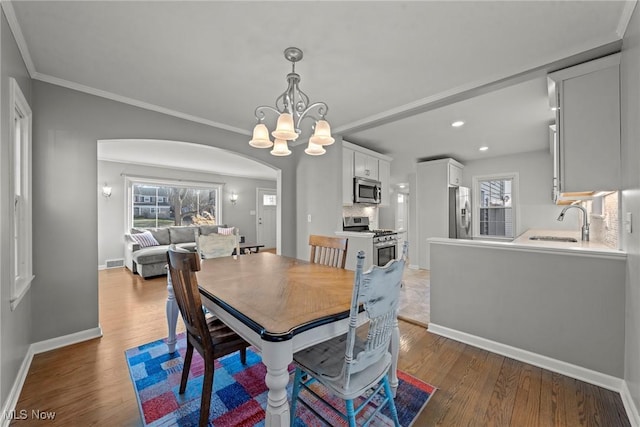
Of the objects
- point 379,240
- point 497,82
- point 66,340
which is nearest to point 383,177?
point 379,240

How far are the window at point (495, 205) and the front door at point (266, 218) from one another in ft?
19.1

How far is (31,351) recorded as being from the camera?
2.19m

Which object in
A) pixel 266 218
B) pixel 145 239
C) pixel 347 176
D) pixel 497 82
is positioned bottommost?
pixel 145 239

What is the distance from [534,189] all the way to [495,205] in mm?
710

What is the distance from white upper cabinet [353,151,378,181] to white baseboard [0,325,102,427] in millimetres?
3716

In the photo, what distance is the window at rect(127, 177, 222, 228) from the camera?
20.5 feet

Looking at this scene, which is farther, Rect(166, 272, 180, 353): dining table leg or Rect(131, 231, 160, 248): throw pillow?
Rect(131, 231, 160, 248): throw pillow

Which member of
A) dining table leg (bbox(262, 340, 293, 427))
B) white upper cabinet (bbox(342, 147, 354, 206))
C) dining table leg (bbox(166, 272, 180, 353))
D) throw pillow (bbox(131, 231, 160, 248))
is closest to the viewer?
dining table leg (bbox(262, 340, 293, 427))

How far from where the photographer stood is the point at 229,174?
302 inches

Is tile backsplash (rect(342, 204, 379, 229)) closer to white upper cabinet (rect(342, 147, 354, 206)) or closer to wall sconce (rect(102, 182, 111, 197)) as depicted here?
white upper cabinet (rect(342, 147, 354, 206))

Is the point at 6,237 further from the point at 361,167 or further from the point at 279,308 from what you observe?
the point at 361,167

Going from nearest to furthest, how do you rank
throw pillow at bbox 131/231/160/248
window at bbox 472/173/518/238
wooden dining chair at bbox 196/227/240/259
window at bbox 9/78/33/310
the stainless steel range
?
window at bbox 9/78/33/310, wooden dining chair at bbox 196/227/240/259, the stainless steel range, window at bbox 472/173/518/238, throw pillow at bbox 131/231/160/248

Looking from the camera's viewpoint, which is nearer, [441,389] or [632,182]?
[632,182]

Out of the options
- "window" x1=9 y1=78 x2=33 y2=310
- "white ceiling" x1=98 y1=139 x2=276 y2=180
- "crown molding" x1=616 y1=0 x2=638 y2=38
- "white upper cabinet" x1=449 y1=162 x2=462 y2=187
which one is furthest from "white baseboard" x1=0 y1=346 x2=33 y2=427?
"white upper cabinet" x1=449 y1=162 x2=462 y2=187
